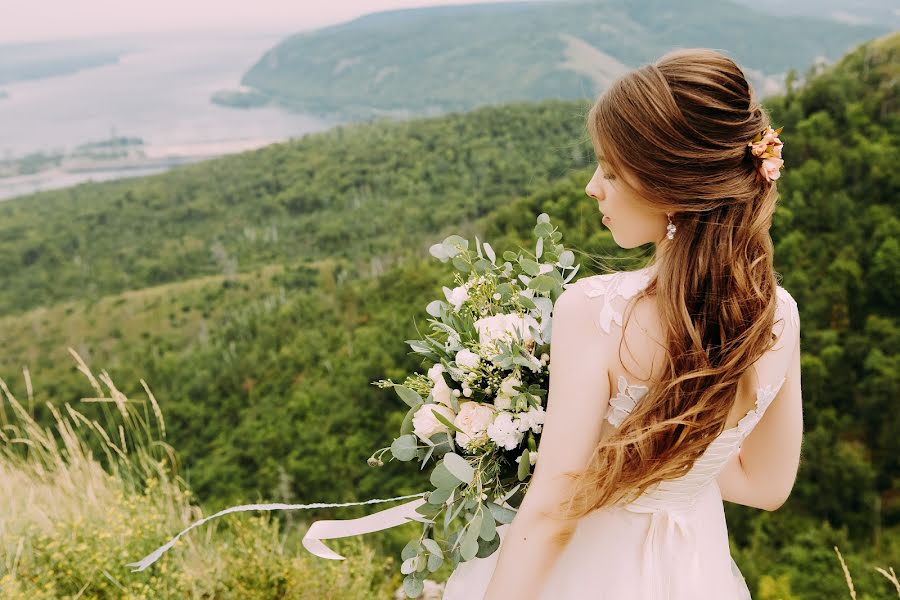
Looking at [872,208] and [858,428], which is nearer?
[858,428]

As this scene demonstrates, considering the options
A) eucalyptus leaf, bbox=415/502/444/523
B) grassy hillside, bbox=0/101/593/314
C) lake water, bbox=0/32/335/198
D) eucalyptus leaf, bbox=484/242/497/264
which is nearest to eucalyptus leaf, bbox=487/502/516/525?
eucalyptus leaf, bbox=415/502/444/523

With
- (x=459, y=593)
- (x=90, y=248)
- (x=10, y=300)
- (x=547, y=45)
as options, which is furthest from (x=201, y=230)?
(x=547, y=45)

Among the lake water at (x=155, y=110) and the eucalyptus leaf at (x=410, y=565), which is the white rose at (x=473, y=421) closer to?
the eucalyptus leaf at (x=410, y=565)

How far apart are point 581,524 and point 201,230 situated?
54902 millimetres

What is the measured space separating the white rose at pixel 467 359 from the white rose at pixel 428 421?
114 millimetres

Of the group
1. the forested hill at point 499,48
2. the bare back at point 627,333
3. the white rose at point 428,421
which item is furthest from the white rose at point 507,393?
the forested hill at point 499,48

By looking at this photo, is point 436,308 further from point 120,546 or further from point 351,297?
point 351,297

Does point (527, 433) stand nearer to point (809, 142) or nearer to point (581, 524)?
point (581, 524)

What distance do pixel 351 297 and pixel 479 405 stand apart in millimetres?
31246

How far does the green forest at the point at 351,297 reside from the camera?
1364 centimetres

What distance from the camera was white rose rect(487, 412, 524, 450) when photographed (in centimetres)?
138

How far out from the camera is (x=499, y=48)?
331ft

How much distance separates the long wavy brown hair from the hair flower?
1 cm

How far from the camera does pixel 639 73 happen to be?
1203 millimetres
